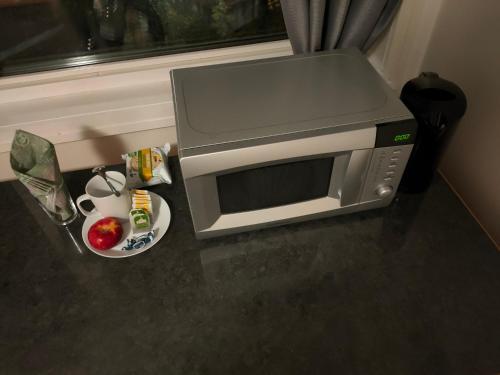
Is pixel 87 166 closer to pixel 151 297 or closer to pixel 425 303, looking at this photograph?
pixel 151 297

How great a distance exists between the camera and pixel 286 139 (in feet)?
2.08

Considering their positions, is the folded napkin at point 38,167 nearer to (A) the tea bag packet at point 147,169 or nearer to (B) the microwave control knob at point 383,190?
(A) the tea bag packet at point 147,169

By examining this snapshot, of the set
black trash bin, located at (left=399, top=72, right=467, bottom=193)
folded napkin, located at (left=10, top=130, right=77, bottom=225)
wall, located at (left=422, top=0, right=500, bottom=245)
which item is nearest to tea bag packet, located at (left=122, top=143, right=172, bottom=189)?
folded napkin, located at (left=10, top=130, right=77, bottom=225)

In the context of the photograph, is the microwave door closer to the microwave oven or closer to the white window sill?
the microwave oven

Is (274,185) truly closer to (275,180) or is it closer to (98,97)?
(275,180)

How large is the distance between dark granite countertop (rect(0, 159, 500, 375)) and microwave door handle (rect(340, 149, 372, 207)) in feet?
0.28

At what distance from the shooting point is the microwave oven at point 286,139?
2.09 ft

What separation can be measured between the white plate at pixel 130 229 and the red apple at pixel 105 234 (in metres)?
0.01

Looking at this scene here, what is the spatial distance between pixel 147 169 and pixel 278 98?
0.37 m

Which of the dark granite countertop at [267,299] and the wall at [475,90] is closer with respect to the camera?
the dark granite countertop at [267,299]

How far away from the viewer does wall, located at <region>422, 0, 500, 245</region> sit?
31.5 inches

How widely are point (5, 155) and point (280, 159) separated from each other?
74 cm

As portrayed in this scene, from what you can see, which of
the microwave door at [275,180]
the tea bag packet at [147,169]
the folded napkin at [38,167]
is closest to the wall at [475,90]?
the microwave door at [275,180]

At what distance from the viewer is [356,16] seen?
2.79ft
